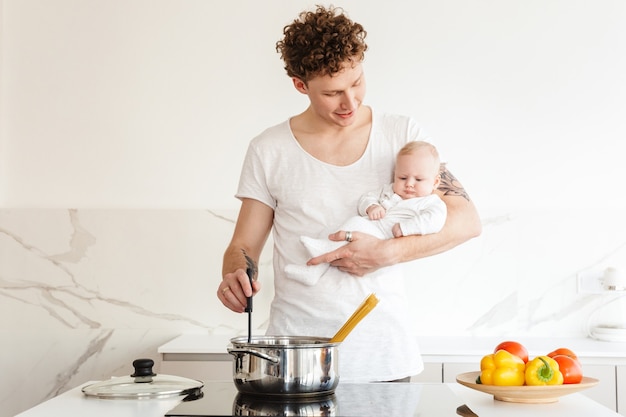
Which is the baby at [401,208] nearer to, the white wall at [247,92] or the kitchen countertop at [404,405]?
the kitchen countertop at [404,405]

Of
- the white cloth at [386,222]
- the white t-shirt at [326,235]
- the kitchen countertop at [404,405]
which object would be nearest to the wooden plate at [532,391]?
the kitchen countertop at [404,405]

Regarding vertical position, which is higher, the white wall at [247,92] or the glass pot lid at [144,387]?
the white wall at [247,92]

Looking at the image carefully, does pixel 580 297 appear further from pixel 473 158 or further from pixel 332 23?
pixel 332 23

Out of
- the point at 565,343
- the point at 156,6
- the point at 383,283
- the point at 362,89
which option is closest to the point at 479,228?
the point at 383,283

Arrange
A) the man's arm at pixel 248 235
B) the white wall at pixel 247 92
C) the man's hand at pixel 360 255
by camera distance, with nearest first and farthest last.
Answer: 1. the man's hand at pixel 360 255
2. the man's arm at pixel 248 235
3. the white wall at pixel 247 92

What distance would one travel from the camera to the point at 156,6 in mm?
3459

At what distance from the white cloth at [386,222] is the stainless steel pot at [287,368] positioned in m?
0.44

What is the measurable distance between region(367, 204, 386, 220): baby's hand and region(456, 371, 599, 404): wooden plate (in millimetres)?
457

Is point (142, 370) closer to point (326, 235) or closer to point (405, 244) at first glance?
point (326, 235)

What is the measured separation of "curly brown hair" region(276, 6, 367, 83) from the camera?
1.91 metres

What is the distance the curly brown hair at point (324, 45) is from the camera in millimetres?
1906

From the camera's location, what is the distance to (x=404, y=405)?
144 centimetres

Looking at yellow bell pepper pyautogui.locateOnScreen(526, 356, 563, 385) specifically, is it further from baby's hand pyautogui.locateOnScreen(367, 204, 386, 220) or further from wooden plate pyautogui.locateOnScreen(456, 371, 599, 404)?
baby's hand pyautogui.locateOnScreen(367, 204, 386, 220)

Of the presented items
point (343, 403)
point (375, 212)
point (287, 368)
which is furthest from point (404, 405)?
point (375, 212)
